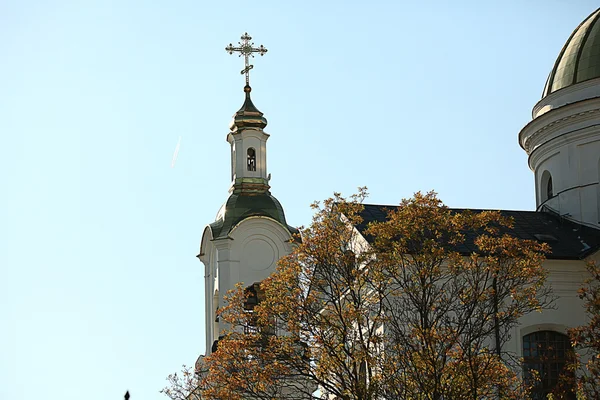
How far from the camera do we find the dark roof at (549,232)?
35.3 m

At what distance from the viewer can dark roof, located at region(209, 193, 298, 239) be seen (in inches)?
1778

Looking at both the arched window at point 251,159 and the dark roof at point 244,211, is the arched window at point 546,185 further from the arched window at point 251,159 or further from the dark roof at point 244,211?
the arched window at point 251,159

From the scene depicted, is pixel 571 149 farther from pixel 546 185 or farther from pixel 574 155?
pixel 546 185

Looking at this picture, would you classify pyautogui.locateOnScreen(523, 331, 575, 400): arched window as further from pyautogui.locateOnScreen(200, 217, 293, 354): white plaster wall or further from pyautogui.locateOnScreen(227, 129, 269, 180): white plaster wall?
pyautogui.locateOnScreen(227, 129, 269, 180): white plaster wall

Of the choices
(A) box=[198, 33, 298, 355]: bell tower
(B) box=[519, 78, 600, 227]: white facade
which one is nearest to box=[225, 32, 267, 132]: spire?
(A) box=[198, 33, 298, 355]: bell tower

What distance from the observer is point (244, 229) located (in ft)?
147

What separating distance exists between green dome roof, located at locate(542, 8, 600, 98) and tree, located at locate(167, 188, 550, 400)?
14.1m

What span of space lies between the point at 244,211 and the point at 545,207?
37.7ft

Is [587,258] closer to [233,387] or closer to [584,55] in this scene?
[584,55]

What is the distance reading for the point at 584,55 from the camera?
41.0 meters

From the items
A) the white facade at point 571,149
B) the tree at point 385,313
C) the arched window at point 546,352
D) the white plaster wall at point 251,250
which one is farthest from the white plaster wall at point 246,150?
the tree at point 385,313

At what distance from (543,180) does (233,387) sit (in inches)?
708

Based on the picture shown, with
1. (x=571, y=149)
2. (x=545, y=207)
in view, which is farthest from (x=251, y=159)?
(x=571, y=149)

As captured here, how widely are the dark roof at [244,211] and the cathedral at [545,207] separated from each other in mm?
39
